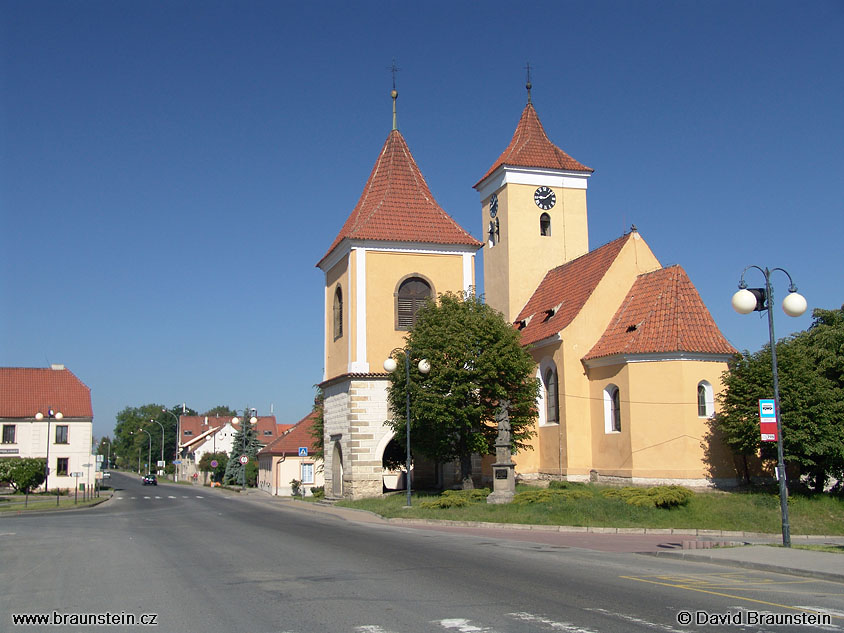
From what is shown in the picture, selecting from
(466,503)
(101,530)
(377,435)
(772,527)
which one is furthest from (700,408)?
(101,530)

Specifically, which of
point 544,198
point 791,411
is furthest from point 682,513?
point 544,198

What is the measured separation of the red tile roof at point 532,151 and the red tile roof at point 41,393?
1443 inches

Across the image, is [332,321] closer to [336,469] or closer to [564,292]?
[336,469]

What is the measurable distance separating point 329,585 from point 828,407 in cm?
2156

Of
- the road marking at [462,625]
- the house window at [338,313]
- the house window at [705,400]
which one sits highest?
the house window at [338,313]

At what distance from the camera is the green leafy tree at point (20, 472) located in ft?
172

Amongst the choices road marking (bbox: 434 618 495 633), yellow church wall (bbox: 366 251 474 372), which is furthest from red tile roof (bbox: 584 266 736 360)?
road marking (bbox: 434 618 495 633)

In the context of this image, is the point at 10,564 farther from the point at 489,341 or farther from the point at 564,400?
the point at 564,400

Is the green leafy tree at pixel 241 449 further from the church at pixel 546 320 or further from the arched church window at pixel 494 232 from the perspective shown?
the arched church window at pixel 494 232

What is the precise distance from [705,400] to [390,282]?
1467 centimetres

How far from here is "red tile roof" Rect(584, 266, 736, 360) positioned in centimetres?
2975

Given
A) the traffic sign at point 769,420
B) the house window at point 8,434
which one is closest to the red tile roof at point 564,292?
the traffic sign at point 769,420

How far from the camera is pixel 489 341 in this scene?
30.2m

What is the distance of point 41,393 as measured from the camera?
60656 millimetres
